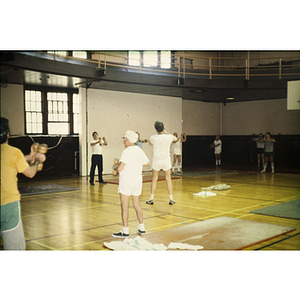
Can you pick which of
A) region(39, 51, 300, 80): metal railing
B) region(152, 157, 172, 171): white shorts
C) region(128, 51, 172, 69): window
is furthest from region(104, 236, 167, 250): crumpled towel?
region(128, 51, 172, 69): window

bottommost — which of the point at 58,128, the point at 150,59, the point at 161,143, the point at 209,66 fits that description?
the point at 161,143

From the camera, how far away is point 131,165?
479 centimetres

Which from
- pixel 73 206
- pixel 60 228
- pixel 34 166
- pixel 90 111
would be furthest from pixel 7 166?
pixel 90 111

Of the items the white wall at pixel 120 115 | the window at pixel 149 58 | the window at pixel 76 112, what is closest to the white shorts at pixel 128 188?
the white wall at pixel 120 115

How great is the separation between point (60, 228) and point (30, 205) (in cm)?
241

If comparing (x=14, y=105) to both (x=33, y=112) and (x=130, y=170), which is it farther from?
(x=130, y=170)

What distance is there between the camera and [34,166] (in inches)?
139

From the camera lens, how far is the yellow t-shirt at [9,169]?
3404mm

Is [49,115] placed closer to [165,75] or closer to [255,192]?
[165,75]

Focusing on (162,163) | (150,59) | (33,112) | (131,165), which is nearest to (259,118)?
(150,59)

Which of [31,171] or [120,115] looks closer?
[31,171]

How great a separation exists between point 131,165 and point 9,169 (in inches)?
69.3

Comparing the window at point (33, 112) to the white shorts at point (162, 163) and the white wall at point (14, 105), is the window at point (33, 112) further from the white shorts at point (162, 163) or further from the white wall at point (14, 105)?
the white shorts at point (162, 163)

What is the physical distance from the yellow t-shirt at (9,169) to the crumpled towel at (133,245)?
1540 mm
